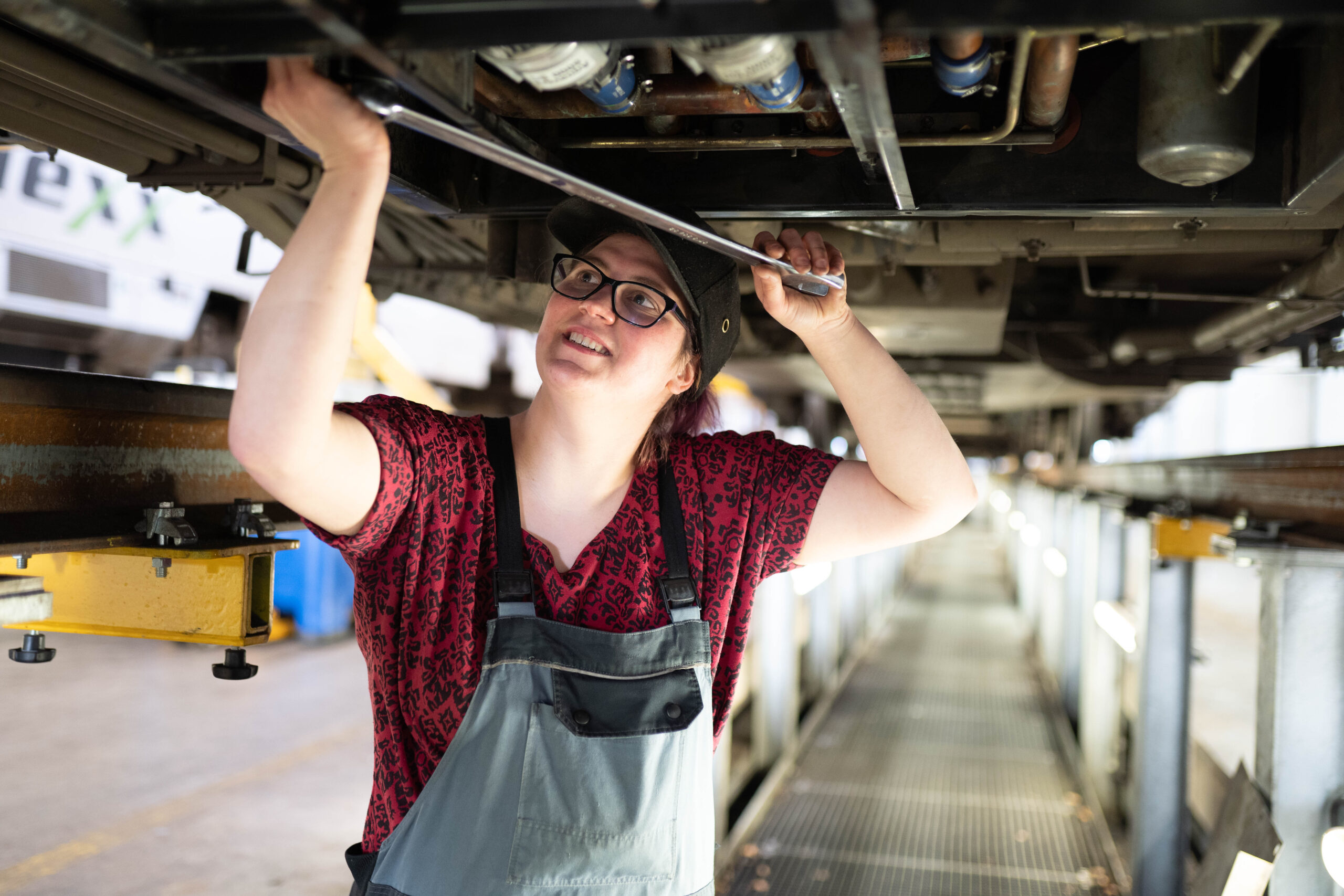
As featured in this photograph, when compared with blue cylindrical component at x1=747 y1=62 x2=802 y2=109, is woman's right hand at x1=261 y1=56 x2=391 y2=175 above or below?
Answer: below

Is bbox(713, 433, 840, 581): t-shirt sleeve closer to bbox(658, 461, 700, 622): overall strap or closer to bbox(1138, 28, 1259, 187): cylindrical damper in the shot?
bbox(658, 461, 700, 622): overall strap

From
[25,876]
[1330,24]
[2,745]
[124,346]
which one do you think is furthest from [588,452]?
[124,346]

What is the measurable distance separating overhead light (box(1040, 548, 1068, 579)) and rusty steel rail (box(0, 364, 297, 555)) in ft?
19.4

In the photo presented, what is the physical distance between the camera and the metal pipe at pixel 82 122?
4.40 ft

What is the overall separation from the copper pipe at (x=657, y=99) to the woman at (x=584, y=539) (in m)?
0.19

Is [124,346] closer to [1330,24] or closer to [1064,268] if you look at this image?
[1064,268]

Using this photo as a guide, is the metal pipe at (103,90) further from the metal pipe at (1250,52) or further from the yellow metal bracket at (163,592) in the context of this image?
the metal pipe at (1250,52)

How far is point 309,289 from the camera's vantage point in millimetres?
935

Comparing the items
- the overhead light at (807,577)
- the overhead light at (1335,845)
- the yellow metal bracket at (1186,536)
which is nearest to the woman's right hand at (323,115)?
the overhead light at (1335,845)

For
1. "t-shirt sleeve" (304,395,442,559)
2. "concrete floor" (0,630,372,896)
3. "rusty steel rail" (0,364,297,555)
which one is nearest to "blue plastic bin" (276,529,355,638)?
"concrete floor" (0,630,372,896)

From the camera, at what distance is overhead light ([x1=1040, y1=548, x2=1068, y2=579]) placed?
21.7 feet

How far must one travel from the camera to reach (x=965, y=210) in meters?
1.43

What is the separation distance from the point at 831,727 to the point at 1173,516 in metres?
3.36

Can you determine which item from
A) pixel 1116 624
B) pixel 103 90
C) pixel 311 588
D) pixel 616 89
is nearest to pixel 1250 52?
pixel 616 89
